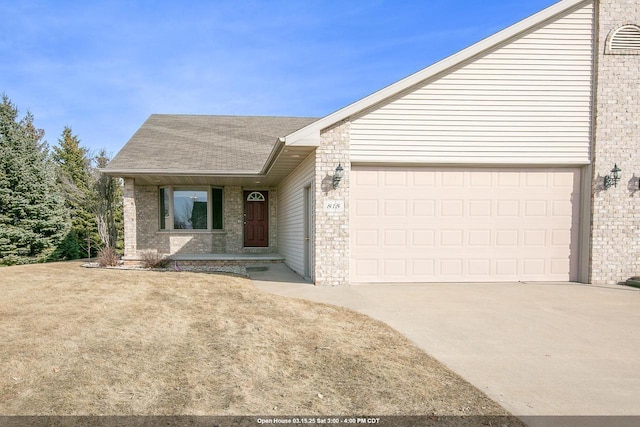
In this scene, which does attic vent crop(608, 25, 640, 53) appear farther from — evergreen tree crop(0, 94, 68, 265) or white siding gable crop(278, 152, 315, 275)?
evergreen tree crop(0, 94, 68, 265)

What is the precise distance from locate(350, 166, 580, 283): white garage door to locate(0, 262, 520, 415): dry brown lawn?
2.83 metres

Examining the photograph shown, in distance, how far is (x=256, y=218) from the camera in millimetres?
13930

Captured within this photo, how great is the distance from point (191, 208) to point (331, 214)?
7679 mm

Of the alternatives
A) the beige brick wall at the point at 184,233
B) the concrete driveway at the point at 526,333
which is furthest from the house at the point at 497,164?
the beige brick wall at the point at 184,233

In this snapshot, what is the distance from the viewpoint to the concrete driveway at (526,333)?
121 inches

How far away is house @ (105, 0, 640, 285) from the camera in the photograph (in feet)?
25.8

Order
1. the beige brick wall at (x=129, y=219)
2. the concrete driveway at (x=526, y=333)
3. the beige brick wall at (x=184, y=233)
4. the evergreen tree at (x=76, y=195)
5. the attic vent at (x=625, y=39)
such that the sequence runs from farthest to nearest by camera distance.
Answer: the evergreen tree at (x=76, y=195) → the beige brick wall at (x=184, y=233) → the beige brick wall at (x=129, y=219) → the attic vent at (x=625, y=39) → the concrete driveway at (x=526, y=333)

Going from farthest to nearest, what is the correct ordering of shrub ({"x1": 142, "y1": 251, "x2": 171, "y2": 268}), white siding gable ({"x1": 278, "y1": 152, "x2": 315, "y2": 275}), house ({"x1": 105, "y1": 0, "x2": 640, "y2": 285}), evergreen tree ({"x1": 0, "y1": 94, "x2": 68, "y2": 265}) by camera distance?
evergreen tree ({"x1": 0, "y1": 94, "x2": 68, "y2": 265}), shrub ({"x1": 142, "y1": 251, "x2": 171, "y2": 268}), white siding gable ({"x1": 278, "y1": 152, "x2": 315, "y2": 275}), house ({"x1": 105, "y1": 0, "x2": 640, "y2": 285})

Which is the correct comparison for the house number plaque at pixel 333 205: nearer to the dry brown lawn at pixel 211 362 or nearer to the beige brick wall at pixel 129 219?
the dry brown lawn at pixel 211 362

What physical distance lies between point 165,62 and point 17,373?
11050 millimetres

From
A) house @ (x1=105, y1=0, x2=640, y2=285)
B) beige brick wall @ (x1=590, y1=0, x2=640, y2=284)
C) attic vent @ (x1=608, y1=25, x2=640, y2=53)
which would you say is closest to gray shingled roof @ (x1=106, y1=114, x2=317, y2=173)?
house @ (x1=105, y1=0, x2=640, y2=285)

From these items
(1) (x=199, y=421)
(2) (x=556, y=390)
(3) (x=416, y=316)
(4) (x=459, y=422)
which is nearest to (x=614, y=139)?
(3) (x=416, y=316)

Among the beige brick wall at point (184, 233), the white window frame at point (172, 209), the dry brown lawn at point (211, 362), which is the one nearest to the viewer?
the dry brown lawn at point (211, 362)

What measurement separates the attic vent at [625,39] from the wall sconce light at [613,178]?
2691 mm
